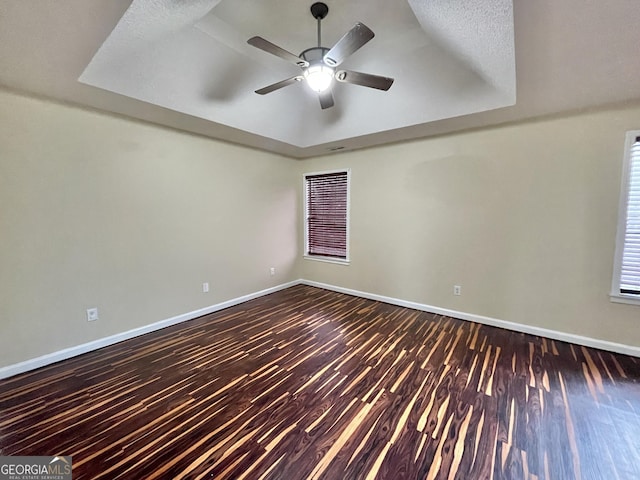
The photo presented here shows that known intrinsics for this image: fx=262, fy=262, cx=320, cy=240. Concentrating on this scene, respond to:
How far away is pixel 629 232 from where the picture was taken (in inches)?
98.7

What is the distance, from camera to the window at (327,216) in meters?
4.50

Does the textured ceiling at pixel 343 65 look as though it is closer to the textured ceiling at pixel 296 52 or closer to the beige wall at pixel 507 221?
the textured ceiling at pixel 296 52

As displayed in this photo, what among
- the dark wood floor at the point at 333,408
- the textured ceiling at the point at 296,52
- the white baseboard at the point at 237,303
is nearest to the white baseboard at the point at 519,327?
the white baseboard at the point at 237,303

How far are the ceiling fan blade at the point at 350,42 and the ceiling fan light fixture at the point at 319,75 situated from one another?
81 mm

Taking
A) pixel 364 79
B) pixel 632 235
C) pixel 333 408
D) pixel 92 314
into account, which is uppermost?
pixel 364 79

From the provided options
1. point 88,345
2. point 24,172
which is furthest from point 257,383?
point 24,172

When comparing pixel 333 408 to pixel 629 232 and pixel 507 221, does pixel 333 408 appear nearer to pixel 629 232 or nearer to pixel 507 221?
pixel 507 221

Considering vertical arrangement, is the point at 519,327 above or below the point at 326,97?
below

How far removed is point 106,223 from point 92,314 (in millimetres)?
939

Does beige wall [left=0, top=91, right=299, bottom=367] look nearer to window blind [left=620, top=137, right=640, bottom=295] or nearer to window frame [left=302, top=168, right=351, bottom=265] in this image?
window frame [left=302, top=168, right=351, bottom=265]

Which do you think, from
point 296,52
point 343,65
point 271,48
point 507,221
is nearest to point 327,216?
point 343,65

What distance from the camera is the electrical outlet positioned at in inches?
105

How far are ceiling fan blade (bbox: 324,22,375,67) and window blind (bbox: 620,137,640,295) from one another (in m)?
2.75

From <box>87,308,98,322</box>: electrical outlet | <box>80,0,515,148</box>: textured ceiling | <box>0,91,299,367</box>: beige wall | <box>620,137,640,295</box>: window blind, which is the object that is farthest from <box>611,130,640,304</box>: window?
<box>87,308,98,322</box>: electrical outlet
